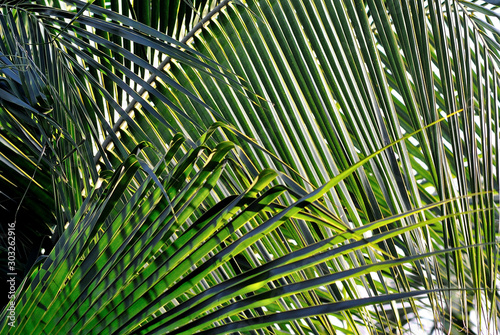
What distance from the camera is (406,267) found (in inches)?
47.1

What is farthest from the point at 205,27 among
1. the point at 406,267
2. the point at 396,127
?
the point at 406,267

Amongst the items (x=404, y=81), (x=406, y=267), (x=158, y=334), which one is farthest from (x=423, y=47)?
(x=406, y=267)

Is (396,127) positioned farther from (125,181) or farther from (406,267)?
(406,267)

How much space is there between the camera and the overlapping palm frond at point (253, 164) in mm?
392

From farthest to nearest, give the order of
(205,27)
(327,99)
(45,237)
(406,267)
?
(406,267), (45,237), (205,27), (327,99)

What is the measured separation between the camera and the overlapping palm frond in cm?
39

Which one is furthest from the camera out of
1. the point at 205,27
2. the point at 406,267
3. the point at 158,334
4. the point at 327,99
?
the point at 406,267

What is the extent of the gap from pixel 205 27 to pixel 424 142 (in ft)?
1.49

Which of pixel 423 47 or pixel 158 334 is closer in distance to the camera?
pixel 158 334

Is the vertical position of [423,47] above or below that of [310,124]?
above

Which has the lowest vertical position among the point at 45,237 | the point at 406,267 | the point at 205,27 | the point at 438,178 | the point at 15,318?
the point at 15,318

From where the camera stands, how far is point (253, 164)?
26.0 inches

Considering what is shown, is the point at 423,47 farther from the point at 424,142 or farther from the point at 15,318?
the point at 15,318

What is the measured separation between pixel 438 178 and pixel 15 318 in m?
0.49
